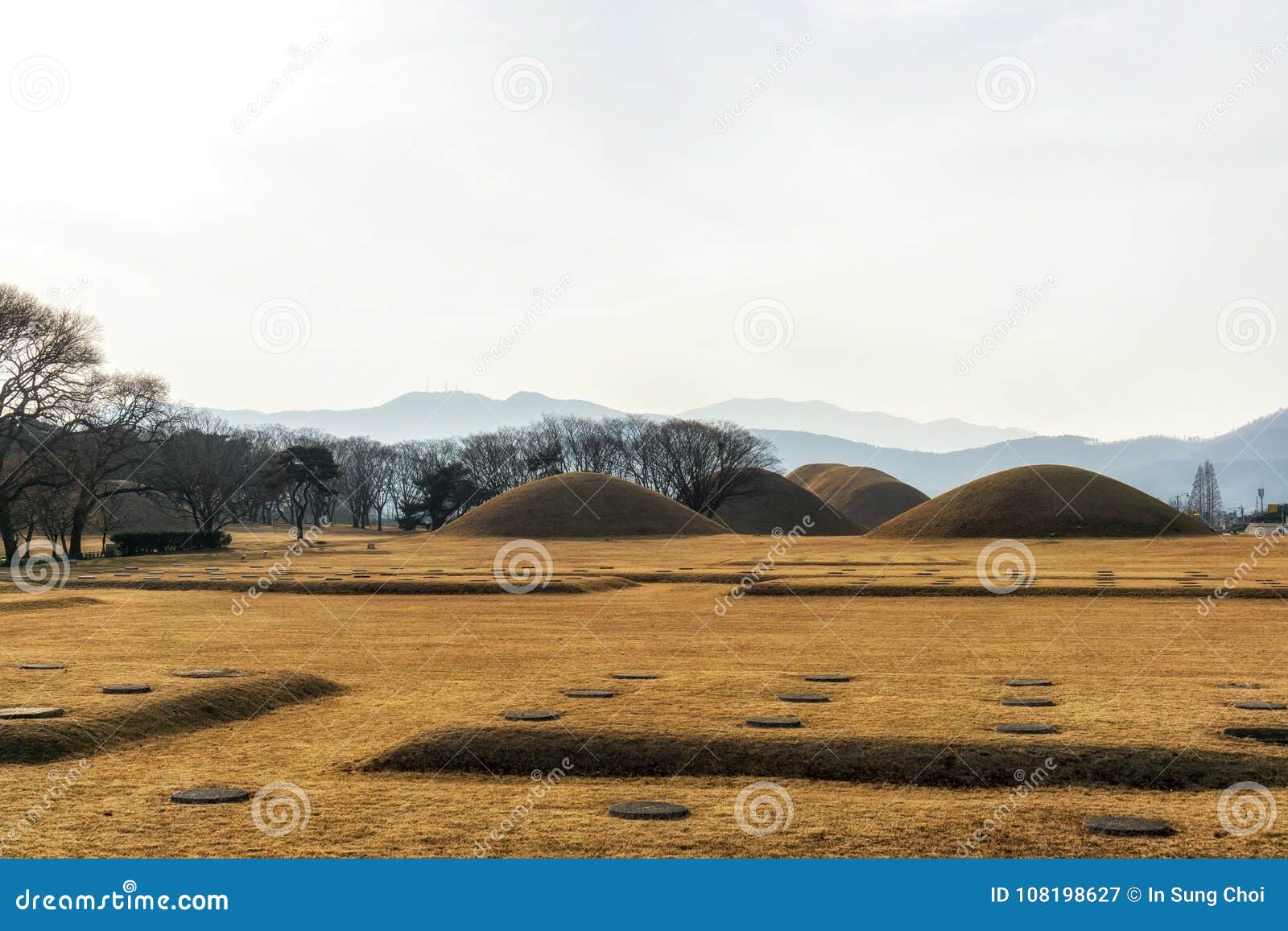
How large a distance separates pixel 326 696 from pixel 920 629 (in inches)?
681

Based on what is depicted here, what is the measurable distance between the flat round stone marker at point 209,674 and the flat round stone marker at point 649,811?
11.7m

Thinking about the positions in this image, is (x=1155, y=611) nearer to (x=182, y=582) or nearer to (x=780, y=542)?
(x=182, y=582)

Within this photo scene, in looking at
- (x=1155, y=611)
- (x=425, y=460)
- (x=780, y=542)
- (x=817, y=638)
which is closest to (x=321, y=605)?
(x=817, y=638)

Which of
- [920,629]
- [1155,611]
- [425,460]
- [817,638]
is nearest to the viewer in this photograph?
[817,638]

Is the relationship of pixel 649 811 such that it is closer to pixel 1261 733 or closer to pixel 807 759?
pixel 807 759

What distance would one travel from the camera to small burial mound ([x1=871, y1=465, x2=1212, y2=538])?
10394 centimetres

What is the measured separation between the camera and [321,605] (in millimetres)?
39750

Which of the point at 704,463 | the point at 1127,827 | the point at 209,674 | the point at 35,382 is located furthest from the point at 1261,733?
the point at 704,463

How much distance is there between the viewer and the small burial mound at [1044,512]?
10394cm

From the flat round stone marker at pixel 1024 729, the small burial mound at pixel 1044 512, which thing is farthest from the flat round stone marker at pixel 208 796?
the small burial mound at pixel 1044 512

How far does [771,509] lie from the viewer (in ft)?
541

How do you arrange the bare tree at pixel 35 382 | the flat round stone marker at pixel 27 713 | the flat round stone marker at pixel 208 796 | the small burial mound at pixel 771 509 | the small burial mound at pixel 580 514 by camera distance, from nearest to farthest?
the flat round stone marker at pixel 208 796, the flat round stone marker at pixel 27 713, the bare tree at pixel 35 382, the small burial mound at pixel 580 514, the small burial mound at pixel 771 509

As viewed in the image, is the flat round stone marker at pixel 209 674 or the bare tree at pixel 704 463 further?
the bare tree at pixel 704 463

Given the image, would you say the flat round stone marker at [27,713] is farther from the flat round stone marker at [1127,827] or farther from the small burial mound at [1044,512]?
the small burial mound at [1044,512]
